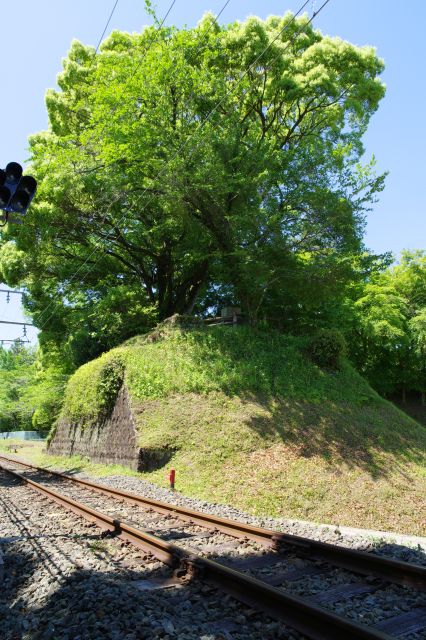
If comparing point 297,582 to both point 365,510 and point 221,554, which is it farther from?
point 365,510

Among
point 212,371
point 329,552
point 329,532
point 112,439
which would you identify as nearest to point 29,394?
point 112,439

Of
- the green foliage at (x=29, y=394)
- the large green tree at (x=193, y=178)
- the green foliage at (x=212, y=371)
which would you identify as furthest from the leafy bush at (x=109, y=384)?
the green foliage at (x=29, y=394)

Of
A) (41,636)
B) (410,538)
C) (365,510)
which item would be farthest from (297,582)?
(365,510)

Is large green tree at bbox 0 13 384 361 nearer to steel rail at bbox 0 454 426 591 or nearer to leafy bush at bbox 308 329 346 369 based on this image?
leafy bush at bbox 308 329 346 369

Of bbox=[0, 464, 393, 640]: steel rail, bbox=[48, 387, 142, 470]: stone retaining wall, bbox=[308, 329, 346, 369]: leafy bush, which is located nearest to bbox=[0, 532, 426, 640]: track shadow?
bbox=[0, 464, 393, 640]: steel rail

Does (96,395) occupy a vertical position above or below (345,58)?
below

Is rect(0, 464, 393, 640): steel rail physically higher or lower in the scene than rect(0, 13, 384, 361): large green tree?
lower

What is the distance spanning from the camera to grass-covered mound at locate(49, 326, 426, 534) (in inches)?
416

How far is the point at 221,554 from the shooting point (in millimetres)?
6160

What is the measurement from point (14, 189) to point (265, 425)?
9588 mm

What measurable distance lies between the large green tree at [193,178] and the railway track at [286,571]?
10566mm

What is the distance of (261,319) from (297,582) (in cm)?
1688

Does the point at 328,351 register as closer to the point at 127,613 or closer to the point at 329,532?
the point at 329,532

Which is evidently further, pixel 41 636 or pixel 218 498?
pixel 218 498
